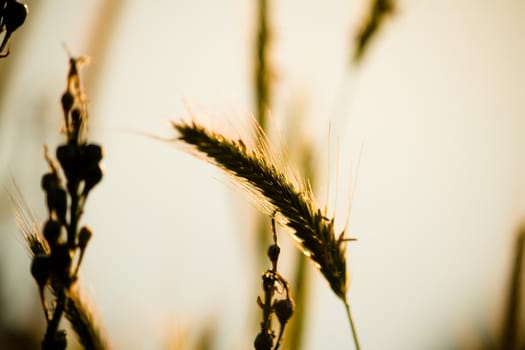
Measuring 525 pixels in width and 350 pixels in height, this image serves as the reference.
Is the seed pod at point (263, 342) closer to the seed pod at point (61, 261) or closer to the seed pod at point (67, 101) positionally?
the seed pod at point (61, 261)

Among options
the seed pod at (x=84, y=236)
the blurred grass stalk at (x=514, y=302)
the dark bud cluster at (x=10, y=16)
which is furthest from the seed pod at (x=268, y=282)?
the blurred grass stalk at (x=514, y=302)

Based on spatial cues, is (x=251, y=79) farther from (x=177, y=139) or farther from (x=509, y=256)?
(x=509, y=256)

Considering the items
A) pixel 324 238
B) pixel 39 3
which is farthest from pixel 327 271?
pixel 39 3

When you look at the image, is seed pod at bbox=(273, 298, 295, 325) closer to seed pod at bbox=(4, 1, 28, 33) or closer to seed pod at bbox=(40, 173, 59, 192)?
seed pod at bbox=(40, 173, 59, 192)

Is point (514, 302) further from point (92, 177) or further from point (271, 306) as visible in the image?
point (92, 177)

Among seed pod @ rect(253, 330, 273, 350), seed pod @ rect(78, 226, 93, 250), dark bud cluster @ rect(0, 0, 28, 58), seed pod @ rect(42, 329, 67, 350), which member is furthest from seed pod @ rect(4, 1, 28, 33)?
seed pod @ rect(253, 330, 273, 350)

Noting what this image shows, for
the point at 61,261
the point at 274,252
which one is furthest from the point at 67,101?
the point at 274,252
